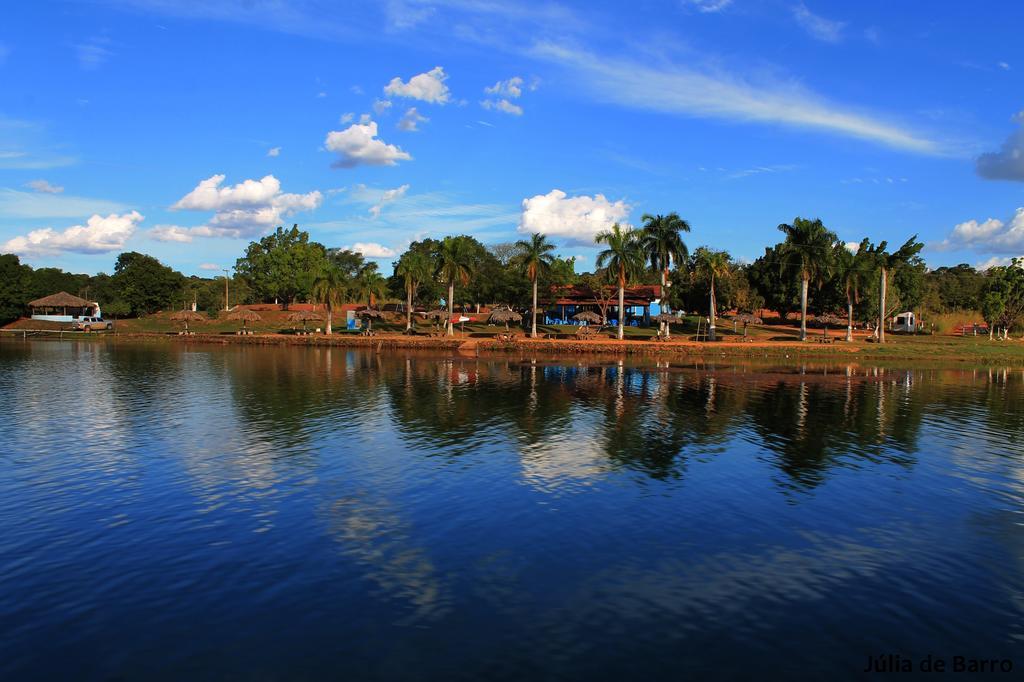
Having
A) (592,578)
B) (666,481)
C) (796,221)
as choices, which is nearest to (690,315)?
(796,221)

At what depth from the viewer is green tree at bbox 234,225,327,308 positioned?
14538 centimetres

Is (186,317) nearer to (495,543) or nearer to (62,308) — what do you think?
(62,308)

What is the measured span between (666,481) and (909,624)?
11.3 meters

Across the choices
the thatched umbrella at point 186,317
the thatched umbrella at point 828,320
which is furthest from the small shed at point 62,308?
the thatched umbrella at point 828,320

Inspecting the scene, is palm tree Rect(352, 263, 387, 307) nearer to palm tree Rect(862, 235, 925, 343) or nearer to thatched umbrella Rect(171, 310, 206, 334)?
thatched umbrella Rect(171, 310, 206, 334)

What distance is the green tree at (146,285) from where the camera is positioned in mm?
130625

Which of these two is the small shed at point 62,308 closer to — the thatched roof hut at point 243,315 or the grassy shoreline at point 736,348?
the thatched roof hut at point 243,315

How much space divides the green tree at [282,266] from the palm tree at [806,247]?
9594cm

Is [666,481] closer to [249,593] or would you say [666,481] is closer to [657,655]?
[657,655]

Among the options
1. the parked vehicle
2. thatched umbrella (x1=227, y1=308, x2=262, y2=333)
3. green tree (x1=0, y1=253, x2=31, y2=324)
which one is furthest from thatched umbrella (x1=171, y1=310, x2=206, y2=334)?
green tree (x1=0, y1=253, x2=31, y2=324)

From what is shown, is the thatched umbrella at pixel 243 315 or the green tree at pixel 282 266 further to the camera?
the green tree at pixel 282 266

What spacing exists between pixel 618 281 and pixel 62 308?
376 ft

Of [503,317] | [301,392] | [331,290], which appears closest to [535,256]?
[503,317]

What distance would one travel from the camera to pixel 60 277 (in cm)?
15900
